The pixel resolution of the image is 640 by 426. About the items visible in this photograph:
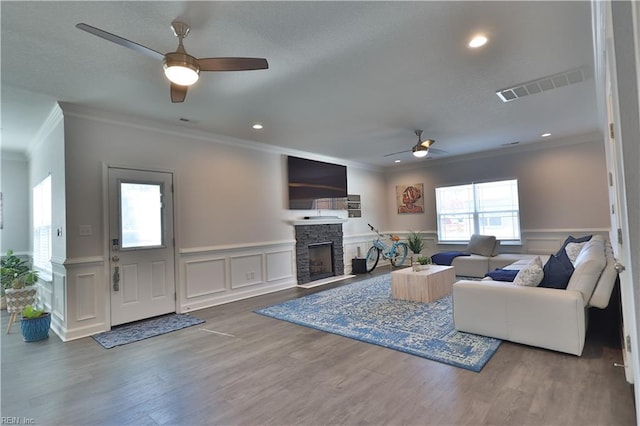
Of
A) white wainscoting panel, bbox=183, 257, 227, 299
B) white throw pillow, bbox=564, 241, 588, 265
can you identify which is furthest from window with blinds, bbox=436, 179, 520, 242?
white wainscoting panel, bbox=183, 257, 227, 299

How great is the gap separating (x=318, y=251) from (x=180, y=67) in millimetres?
5076

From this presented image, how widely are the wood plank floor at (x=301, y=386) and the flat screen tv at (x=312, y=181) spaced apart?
3498 mm

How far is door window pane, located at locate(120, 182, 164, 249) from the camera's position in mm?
4160

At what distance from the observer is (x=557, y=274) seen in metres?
2.94

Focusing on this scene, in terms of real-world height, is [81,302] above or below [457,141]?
below

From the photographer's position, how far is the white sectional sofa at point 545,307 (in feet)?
8.71


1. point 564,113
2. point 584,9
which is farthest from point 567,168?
point 584,9

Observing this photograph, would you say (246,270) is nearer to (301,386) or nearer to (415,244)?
(301,386)

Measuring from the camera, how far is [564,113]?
4.67m

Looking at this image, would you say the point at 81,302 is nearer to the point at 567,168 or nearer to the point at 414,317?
the point at 414,317

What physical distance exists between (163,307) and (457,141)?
225 inches

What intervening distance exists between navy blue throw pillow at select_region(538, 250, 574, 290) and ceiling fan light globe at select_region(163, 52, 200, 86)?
139 inches

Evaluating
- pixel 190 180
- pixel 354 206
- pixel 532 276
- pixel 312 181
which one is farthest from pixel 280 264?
pixel 532 276

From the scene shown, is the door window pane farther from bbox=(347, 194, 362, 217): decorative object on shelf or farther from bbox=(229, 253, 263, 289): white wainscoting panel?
bbox=(347, 194, 362, 217): decorative object on shelf
